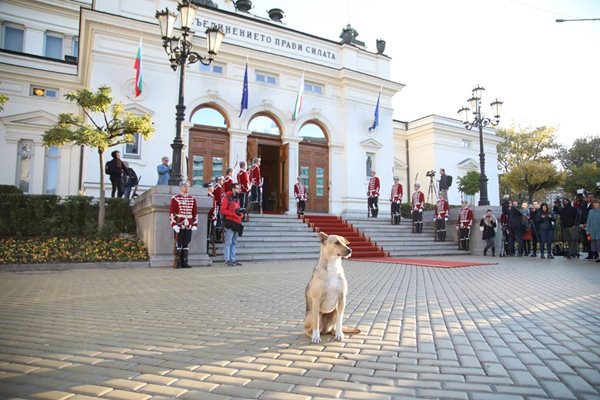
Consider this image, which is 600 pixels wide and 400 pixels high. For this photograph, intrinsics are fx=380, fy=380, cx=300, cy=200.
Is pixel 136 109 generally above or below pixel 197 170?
above

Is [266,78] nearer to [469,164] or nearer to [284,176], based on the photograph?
[284,176]

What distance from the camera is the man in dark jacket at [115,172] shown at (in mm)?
15648

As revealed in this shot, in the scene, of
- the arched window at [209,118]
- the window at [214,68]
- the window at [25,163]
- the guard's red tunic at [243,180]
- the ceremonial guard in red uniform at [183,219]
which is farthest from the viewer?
the window at [25,163]

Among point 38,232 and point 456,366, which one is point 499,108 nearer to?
point 456,366

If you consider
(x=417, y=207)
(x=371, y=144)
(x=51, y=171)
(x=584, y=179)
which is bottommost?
(x=417, y=207)

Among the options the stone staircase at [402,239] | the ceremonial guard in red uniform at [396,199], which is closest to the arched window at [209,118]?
the stone staircase at [402,239]

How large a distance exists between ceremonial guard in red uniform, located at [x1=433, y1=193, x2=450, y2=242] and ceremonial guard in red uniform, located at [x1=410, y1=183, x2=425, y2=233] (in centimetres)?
70

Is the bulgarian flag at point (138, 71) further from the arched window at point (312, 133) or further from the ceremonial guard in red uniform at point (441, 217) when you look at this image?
the ceremonial guard in red uniform at point (441, 217)

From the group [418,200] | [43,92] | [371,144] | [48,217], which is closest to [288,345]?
[48,217]

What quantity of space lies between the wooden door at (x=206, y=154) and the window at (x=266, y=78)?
3956mm

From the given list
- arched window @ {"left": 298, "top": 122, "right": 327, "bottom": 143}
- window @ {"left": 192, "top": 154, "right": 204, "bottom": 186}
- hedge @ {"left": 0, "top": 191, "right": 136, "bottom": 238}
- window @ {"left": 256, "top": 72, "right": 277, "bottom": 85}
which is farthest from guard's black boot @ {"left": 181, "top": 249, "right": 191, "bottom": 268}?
window @ {"left": 256, "top": 72, "right": 277, "bottom": 85}

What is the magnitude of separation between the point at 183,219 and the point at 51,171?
1541 cm

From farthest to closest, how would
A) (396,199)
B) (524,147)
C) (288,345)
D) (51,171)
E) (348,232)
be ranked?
1. (524,147)
2. (51,171)
3. (396,199)
4. (348,232)
5. (288,345)

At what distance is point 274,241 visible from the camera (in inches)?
577
